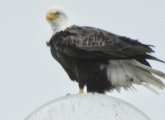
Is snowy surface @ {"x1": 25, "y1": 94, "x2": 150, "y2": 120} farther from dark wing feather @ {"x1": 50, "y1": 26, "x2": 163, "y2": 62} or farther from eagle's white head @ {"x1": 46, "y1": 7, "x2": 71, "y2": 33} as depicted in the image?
eagle's white head @ {"x1": 46, "y1": 7, "x2": 71, "y2": 33}

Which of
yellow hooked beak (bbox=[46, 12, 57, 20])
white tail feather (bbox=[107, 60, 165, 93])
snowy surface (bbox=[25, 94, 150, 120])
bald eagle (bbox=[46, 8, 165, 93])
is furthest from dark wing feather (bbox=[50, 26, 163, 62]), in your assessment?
snowy surface (bbox=[25, 94, 150, 120])

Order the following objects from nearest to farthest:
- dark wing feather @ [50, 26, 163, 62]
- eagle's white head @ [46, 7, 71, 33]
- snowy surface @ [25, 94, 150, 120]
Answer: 1. snowy surface @ [25, 94, 150, 120]
2. dark wing feather @ [50, 26, 163, 62]
3. eagle's white head @ [46, 7, 71, 33]

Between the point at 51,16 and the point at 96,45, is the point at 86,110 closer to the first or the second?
the point at 96,45

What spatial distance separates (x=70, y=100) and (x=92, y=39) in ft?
11.7

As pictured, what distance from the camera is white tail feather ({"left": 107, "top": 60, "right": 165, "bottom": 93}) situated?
6844 mm

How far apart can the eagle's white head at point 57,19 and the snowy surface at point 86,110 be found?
375 centimetres

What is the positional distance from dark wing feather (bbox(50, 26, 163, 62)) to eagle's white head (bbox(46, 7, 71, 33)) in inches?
5.4

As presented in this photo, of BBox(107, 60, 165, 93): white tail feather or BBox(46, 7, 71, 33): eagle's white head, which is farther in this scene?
BBox(46, 7, 71, 33): eagle's white head

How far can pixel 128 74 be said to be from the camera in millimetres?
7012

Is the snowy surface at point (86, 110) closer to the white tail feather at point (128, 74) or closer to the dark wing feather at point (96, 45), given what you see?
the white tail feather at point (128, 74)

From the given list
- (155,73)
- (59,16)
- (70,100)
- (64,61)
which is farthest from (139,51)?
(70,100)

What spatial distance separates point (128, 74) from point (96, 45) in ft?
2.12

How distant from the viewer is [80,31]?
7.60 metres

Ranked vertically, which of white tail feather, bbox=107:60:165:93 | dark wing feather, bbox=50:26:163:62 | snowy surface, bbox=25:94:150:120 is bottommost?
white tail feather, bbox=107:60:165:93
